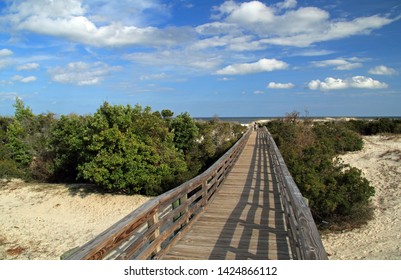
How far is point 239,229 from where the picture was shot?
5.76 m

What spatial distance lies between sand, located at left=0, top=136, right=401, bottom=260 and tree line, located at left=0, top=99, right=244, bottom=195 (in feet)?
4.94

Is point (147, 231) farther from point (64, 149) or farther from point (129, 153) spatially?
point (64, 149)

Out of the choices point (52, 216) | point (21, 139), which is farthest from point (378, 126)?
point (21, 139)

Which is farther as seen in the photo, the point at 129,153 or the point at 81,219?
the point at 129,153

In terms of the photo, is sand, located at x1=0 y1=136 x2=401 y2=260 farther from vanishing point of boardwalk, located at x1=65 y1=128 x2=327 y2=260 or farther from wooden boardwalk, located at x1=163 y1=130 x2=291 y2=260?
vanishing point of boardwalk, located at x1=65 y1=128 x2=327 y2=260

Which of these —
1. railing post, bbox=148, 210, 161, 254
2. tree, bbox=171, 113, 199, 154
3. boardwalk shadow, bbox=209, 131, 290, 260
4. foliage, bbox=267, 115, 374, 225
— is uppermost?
tree, bbox=171, 113, 199, 154

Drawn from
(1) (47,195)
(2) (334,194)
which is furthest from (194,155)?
(2) (334,194)

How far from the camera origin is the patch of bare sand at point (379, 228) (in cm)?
1102

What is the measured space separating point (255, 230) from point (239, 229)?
29cm

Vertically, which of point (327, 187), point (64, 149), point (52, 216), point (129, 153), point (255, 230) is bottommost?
point (52, 216)

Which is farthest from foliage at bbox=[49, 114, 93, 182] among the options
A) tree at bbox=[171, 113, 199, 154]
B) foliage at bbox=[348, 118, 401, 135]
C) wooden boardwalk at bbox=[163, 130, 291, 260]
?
foliage at bbox=[348, 118, 401, 135]

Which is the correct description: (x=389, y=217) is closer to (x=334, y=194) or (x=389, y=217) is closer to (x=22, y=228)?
(x=334, y=194)

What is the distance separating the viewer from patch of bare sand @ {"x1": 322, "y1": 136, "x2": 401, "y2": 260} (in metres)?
11.0

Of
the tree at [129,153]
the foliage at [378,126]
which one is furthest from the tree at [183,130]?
the foliage at [378,126]
